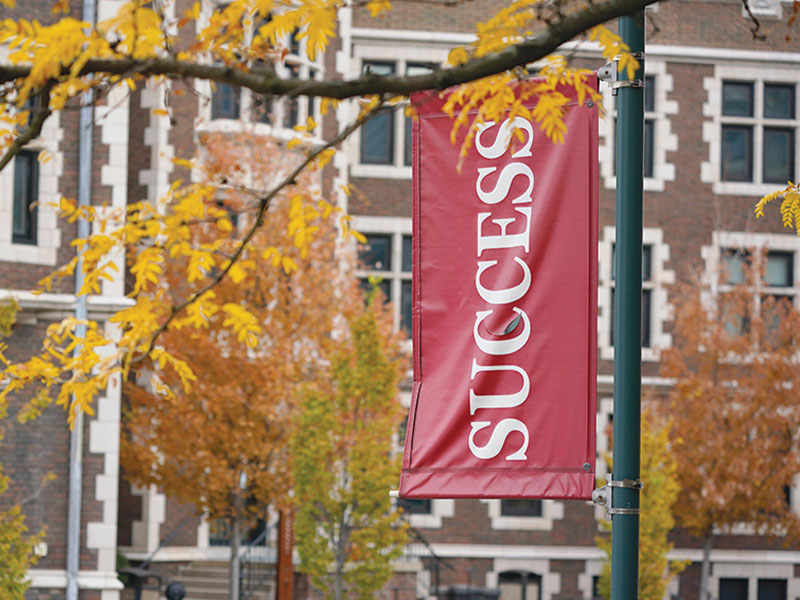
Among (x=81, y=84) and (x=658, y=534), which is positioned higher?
(x=81, y=84)

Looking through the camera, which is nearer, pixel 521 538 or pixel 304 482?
pixel 304 482

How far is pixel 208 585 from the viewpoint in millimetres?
22484

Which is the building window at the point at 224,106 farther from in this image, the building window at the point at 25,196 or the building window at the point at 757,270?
the building window at the point at 757,270

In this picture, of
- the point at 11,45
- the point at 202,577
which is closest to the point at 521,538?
the point at 202,577

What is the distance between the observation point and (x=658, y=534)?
2272 cm

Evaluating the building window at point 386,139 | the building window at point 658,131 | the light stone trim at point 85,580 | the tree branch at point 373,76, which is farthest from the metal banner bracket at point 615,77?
the building window at point 658,131

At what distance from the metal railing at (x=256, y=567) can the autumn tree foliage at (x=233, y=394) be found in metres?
1.16

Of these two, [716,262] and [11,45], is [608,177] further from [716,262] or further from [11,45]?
[11,45]

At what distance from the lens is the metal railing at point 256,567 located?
21953 mm

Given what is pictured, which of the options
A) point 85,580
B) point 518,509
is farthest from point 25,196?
point 518,509

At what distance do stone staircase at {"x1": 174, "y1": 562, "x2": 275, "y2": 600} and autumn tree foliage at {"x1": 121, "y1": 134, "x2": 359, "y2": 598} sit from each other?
1548mm

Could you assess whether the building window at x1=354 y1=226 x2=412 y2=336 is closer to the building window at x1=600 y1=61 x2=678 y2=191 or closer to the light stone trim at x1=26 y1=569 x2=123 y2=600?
the building window at x1=600 y1=61 x2=678 y2=191

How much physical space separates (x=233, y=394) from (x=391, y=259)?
22.6ft

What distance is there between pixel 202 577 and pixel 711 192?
41.0 feet
